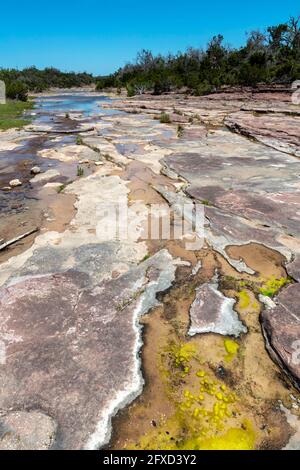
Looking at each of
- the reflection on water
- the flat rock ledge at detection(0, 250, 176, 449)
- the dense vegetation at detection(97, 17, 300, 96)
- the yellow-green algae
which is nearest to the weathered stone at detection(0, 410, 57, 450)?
the flat rock ledge at detection(0, 250, 176, 449)

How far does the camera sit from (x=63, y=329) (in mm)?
2768

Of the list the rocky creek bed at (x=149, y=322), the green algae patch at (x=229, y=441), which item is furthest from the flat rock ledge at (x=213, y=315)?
the green algae patch at (x=229, y=441)

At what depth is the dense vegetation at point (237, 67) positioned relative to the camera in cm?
2897

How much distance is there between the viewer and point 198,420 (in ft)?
6.89

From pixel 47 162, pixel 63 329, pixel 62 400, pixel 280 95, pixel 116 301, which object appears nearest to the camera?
pixel 62 400

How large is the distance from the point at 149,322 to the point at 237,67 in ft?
128

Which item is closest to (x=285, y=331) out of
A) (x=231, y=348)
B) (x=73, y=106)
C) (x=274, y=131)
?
(x=231, y=348)

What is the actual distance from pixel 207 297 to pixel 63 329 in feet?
4.56

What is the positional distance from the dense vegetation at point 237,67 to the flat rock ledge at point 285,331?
28.7 metres

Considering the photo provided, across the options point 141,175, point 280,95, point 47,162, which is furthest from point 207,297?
point 280,95

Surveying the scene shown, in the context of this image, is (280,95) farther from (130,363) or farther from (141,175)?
(130,363)

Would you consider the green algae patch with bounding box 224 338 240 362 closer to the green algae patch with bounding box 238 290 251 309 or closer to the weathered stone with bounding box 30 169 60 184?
the green algae patch with bounding box 238 290 251 309

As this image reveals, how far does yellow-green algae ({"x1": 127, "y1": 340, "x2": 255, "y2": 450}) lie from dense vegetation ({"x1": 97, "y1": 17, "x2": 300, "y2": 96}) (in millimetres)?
29763

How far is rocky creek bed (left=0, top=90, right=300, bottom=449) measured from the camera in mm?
2074
